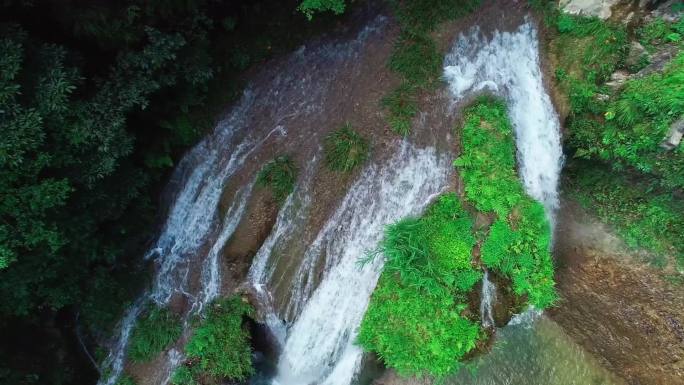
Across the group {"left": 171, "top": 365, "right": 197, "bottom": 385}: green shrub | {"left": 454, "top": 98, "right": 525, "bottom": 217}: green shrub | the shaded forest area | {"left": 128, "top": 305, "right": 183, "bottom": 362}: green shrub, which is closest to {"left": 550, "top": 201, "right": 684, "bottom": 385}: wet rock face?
{"left": 454, "top": 98, "right": 525, "bottom": 217}: green shrub

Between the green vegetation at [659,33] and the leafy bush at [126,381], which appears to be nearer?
the green vegetation at [659,33]

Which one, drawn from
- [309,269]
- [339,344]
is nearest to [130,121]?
[309,269]

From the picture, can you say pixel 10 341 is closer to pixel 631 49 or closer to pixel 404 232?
pixel 404 232

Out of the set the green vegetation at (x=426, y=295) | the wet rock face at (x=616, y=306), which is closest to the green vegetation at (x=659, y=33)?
the wet rock face at (x=616, y=306)

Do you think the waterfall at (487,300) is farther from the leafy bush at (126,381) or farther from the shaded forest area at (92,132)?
the leafy bush at (126,381)

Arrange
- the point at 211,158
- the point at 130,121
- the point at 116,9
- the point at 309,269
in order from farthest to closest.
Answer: the point at 211,158
the point at 309,269
the point at 130,121
the point at 116,9

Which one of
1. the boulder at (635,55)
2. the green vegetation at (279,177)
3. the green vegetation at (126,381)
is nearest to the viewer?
the boulder at (635,55)
